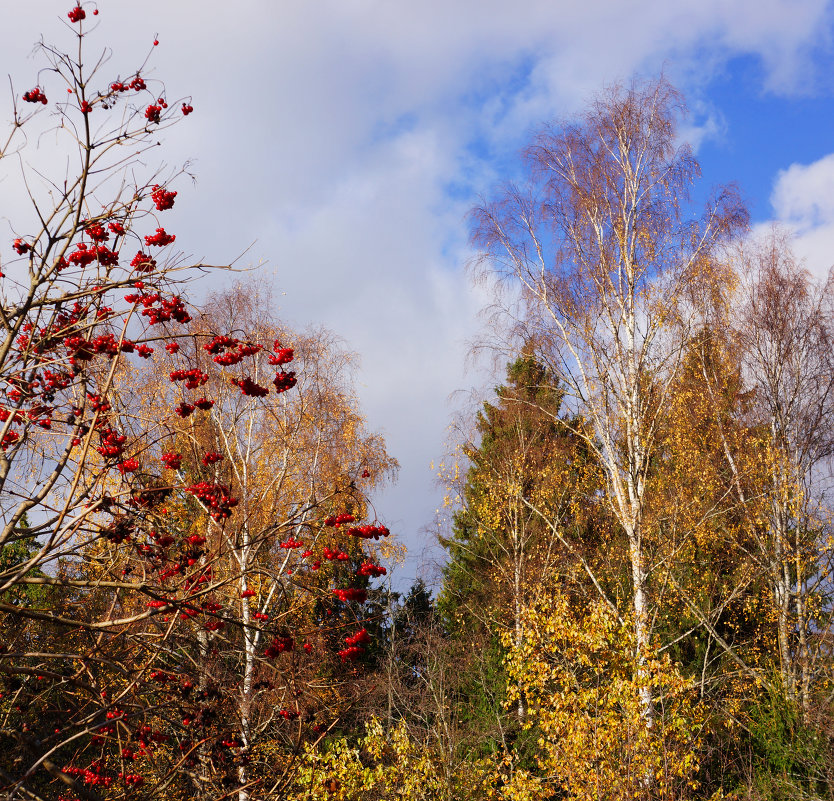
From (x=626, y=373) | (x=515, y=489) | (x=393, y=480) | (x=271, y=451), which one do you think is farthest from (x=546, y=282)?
(x=393, y=480)

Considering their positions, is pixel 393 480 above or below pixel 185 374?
above

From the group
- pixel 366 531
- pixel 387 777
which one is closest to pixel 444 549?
pixel 387 777

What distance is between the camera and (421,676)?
1491cm

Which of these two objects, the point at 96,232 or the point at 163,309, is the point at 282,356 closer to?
the point at 163,309

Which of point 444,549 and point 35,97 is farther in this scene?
point 444,549

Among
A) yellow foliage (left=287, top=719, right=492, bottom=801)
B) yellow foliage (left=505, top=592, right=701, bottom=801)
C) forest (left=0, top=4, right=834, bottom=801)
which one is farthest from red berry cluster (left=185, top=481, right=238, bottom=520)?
yellow foliage (left=505, top=592, right=701, bottom=801)

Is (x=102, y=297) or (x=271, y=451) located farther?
(x=271, y=451)

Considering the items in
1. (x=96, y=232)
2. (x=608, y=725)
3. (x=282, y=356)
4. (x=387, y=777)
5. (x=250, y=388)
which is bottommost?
(x=387, y=777)

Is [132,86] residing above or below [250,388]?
above

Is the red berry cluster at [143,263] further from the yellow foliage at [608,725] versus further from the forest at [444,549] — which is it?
the yellow foliage at [608,725]

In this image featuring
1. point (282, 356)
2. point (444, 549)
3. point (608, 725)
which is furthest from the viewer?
point (444, 549)

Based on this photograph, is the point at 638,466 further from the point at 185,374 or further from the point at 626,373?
the point at 185,374

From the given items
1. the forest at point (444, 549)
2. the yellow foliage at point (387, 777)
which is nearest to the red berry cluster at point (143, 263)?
the forest at point (444, 549)

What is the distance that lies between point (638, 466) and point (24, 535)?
303 inches
